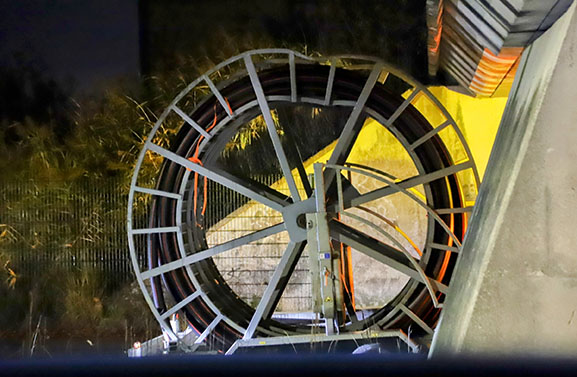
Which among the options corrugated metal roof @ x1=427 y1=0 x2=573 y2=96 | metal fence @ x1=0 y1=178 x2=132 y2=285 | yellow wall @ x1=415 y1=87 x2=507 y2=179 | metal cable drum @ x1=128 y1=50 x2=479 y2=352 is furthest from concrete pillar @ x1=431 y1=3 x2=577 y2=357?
metal fence @ x1=0 y1=178 x2=132 y2=285

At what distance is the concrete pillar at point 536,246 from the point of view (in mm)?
4359

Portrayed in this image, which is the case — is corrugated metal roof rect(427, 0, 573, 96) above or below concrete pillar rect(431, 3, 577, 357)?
above

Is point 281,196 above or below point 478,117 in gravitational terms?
below

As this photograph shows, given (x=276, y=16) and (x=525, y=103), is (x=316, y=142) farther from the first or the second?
(x=525, y=103)

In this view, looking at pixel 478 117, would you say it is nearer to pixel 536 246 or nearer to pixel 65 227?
pixel 536 246

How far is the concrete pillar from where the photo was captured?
14.3 feet

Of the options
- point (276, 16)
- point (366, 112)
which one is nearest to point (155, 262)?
point (366, 112)

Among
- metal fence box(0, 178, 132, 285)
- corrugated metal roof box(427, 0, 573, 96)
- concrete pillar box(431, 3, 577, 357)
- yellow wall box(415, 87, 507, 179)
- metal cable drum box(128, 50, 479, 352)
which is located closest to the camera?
concrete pillar box(431, 3, 577, 357)

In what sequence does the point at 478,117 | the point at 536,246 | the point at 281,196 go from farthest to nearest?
the point at 478,117 < the point at 281,196 < the point at 536,246

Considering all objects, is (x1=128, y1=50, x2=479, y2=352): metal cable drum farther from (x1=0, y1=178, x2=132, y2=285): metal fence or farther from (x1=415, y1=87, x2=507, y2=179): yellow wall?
(x1=0, y1=178, x2=132, y2=285): metal fence

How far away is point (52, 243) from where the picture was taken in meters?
13.5

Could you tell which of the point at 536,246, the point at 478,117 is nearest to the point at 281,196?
→ the point at 478,117

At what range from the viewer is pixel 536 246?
448 cm

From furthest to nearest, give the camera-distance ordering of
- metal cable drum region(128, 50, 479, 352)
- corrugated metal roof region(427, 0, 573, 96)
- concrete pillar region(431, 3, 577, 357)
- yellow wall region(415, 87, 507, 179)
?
yellow wall region(415, 87, 507, 179)
metal cable drum region(128, 50, 479, 352)
corrugated metal roof region(427, 0, 573, 96)
concrete pillar region(431, 3, 577, 357)
